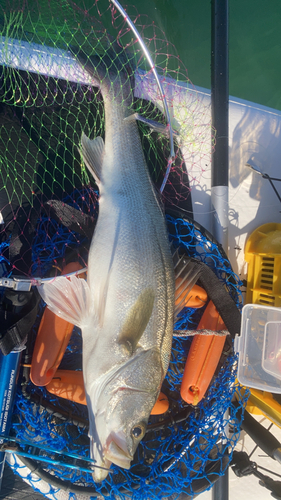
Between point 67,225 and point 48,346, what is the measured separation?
87cm

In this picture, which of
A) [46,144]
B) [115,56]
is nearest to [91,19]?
[115,56]

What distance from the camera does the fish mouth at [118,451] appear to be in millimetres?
1558

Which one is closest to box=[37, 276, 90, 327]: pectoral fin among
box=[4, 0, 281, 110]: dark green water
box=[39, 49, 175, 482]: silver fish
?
box=[39, 49, 175, 482]: silver fish

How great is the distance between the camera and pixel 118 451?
1.57m

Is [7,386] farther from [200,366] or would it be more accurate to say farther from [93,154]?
[93,154]

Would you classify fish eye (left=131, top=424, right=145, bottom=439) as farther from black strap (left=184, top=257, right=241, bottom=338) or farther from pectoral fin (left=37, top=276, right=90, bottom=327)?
black strap (left=184, top=257, right=241, bottom=338)

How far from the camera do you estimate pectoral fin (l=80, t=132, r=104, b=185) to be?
195 centimetres

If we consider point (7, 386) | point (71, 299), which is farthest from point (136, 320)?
point (7, 386)

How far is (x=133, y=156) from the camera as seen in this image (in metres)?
1.92

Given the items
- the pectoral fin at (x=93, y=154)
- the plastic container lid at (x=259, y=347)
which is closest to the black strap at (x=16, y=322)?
the pectoral fin at (x=93, y=154)

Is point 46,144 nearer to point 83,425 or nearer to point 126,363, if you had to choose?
point 126,363

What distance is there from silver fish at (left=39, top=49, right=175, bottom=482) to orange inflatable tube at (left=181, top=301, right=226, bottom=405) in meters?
0.47

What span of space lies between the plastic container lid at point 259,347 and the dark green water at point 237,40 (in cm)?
324

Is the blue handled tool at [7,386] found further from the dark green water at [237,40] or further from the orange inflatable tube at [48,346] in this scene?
the dark green water at [237,40]
